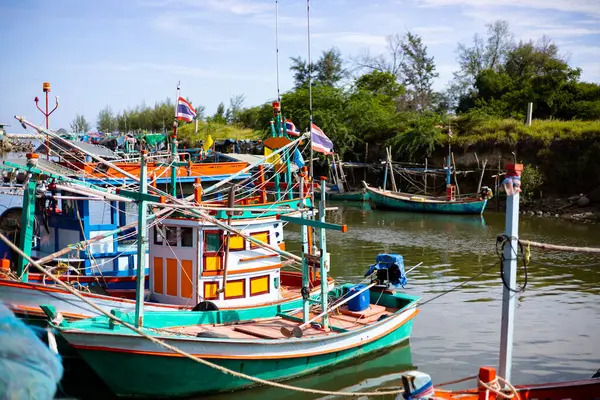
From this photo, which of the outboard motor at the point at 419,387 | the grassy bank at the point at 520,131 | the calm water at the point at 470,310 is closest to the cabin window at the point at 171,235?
the calm water at the point at 470,310

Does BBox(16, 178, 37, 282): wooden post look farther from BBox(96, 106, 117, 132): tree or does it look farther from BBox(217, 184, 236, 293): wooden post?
BBox(96, 106, 117, 132): tree

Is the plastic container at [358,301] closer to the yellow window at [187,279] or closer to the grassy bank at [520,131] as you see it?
the yellow window at [187,279]

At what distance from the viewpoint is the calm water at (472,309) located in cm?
1228

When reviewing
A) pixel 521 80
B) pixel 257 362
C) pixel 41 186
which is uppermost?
pixel 521 80

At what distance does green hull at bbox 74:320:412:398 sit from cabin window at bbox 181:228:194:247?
2.79 meters

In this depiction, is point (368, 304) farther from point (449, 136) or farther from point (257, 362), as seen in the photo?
point (449, 136)

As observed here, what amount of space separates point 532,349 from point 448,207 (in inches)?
845

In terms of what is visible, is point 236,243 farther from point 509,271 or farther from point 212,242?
point 509,271

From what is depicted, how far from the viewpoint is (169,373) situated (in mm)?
10109

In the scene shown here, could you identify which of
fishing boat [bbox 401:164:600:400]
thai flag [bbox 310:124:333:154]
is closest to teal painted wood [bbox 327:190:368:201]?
thai flag [bbox 310:124:333:154]

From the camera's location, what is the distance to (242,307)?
487 inches

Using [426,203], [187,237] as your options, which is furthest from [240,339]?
[426,203]

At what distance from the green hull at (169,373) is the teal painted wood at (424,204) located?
80.2ft

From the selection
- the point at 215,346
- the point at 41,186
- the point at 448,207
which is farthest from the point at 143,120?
the point at 215,346
